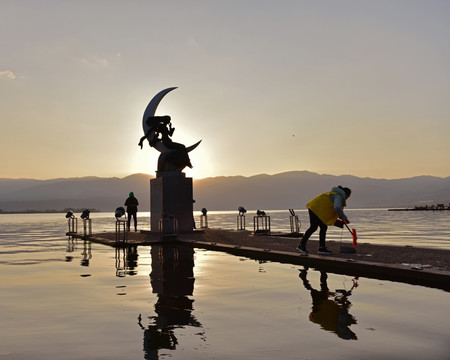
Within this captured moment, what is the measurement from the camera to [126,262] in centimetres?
1357

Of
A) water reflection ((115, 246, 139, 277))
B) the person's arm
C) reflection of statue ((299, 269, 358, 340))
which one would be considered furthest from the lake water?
the person's arm

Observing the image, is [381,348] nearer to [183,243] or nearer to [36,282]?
[36,282]

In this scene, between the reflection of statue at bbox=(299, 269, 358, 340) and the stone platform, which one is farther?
the stone platform

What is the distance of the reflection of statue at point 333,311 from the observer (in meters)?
5.70

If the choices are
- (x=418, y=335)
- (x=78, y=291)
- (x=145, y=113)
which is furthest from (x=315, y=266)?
(x=145, y=113)

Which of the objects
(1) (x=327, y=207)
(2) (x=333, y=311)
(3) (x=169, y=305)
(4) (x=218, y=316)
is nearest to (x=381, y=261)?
(1) (x=327, y=207)

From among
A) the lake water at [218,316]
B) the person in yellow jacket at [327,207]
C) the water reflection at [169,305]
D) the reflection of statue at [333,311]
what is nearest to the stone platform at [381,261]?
the lake water at [218,316]

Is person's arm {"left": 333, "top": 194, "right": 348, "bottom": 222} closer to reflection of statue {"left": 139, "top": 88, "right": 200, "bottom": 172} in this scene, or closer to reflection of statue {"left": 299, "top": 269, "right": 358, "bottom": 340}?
reflection of statue {"left": 299, "top": 269, "right": 358, "bottom": 340}

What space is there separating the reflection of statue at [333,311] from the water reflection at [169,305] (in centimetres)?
147

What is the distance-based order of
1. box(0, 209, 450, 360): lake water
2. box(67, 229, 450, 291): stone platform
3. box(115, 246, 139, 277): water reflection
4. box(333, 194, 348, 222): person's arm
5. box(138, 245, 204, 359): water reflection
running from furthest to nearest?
box(333, 194, 348, 222): person's arm, box(115, 246, 139, 277): water reflection, box(67, 229, 450, 291): stone platform, box(138, 245, 204, 359): water reflection, box(0, 209, 450, 360): lake water

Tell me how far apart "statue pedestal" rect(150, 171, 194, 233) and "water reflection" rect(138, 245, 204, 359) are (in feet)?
37.7

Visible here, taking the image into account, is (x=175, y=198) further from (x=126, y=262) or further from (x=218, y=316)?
(x=218, y=316)

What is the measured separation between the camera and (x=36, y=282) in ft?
32.6

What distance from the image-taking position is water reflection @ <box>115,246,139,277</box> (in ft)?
37.2
